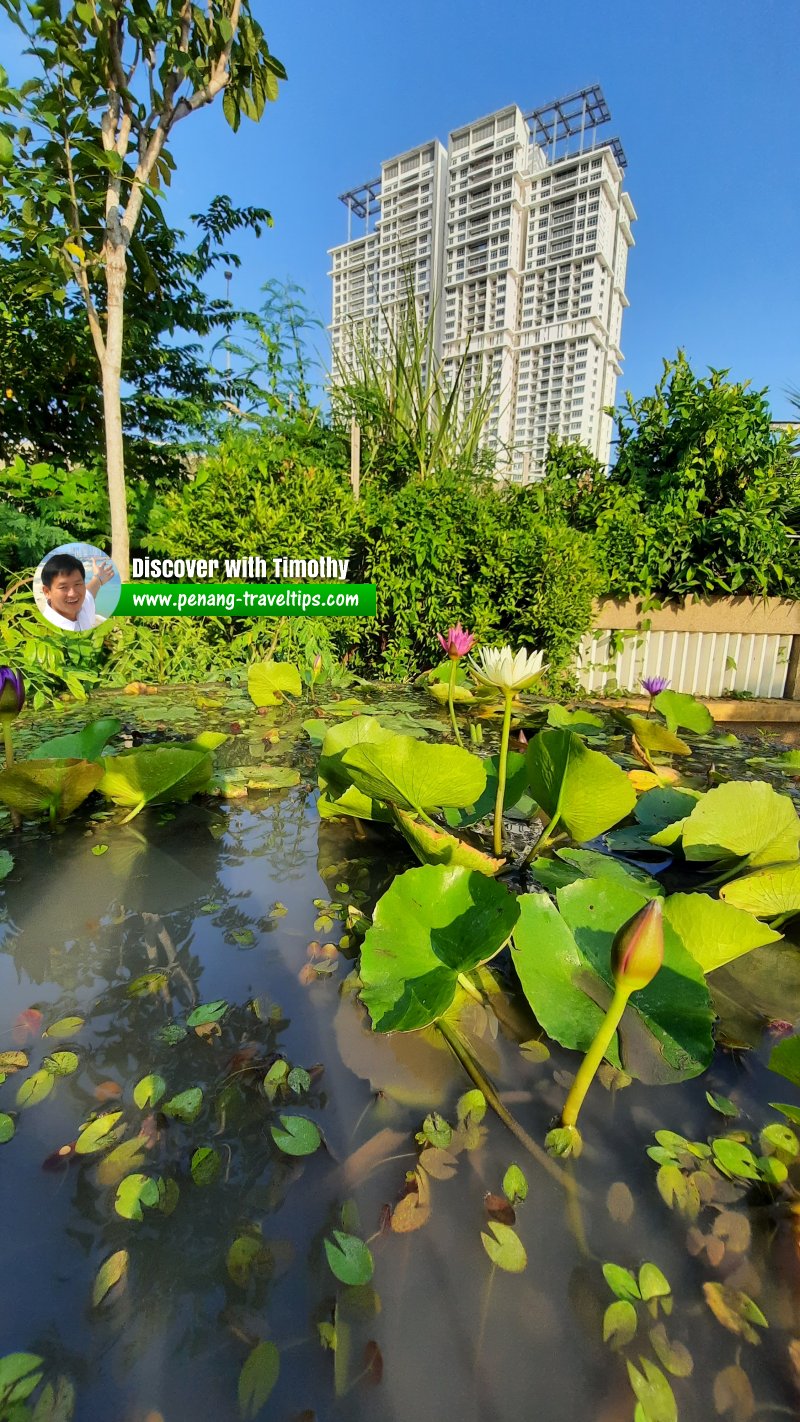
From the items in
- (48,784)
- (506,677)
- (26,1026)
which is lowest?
(26,1026)

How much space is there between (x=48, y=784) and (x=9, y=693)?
19cm

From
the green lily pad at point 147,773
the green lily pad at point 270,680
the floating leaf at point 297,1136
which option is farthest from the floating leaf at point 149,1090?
the green lily pad at point 270,680

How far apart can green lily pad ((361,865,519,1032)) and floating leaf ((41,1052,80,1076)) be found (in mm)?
283

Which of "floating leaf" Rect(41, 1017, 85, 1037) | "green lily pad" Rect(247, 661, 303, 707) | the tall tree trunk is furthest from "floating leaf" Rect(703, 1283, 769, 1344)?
the tall tree trunk

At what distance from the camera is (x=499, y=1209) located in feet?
1.45

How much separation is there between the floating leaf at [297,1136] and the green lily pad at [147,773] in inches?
26.0

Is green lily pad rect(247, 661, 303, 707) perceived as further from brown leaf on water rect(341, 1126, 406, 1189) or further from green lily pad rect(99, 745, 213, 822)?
brown leaf on water rect(341, 1126, 406, 1189)

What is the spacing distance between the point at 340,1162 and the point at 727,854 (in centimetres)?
65

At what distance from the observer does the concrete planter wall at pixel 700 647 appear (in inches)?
147

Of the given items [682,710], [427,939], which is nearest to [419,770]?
[427,939]


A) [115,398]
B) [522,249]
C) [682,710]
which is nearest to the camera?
[682,710]

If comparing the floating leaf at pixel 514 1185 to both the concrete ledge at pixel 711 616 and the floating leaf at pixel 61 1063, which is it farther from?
the concrete ledge at pixel 711 616

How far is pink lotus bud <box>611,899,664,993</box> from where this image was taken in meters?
0.41

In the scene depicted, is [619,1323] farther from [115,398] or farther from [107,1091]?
[115,398]
